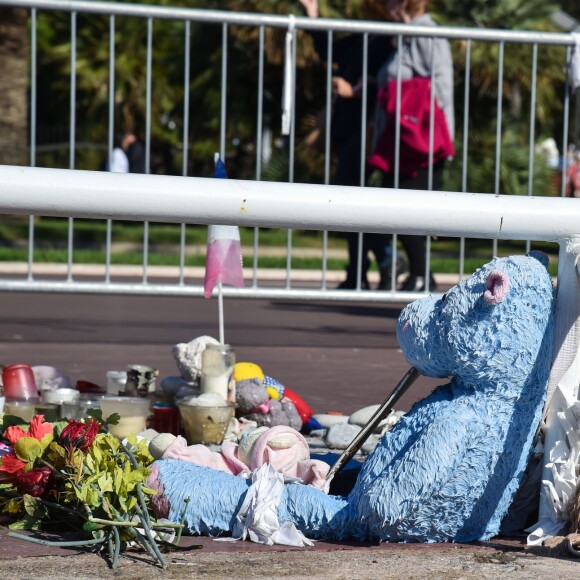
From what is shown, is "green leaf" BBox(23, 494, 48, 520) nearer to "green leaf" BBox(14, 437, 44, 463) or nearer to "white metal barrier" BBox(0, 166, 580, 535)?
"green leaf" BBox(14, 437, 44, 463)

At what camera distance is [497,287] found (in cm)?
254

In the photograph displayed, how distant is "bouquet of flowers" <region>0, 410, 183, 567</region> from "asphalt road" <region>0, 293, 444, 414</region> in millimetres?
926

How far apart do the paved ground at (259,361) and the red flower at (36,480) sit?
12cm

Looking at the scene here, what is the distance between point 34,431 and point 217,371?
44.8 inches

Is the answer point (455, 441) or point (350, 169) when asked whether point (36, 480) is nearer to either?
point (455, 441)

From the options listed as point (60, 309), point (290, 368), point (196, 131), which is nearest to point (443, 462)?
point (290, 368)

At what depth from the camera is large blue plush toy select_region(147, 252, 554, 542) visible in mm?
2521

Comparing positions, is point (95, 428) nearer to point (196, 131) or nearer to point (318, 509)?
point (318, 509)

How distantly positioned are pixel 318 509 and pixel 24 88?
15297 mm

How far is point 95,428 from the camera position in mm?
2598

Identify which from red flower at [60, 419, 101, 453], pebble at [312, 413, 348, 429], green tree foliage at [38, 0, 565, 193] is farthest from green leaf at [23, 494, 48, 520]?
green tree foliage at [38, 0, 565, 193]

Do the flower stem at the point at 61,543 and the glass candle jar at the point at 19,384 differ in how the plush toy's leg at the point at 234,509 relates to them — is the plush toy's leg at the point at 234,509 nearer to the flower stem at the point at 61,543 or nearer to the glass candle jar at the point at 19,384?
the flower stem at the point at 61,543

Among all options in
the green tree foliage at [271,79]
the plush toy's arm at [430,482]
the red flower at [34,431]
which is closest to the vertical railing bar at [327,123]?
the red flower at [34,431]

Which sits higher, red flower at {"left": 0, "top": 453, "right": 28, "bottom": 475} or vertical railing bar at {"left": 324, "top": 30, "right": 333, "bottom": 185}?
vertical railing bar at {"left": 324, "top": 30, "right": 333, "bottom": 185}
